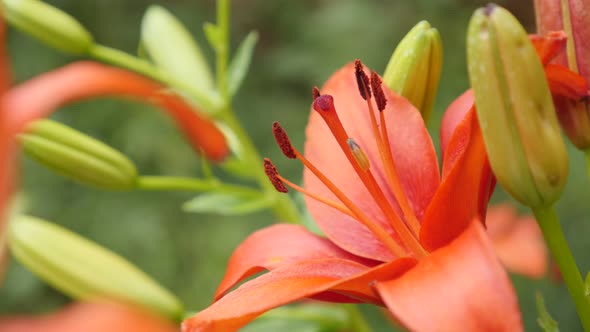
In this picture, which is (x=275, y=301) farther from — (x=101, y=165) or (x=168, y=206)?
(x=168, y=206)

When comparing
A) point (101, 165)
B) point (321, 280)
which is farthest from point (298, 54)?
point (321, 280)

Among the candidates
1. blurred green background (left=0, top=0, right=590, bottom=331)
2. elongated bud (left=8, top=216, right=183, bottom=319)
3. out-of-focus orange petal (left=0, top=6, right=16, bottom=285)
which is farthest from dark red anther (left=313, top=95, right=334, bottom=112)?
blurred green background (left=0, top=0, right=590, bottom=331)

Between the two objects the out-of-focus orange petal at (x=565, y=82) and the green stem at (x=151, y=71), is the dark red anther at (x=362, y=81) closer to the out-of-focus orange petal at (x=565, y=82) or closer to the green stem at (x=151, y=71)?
the out-of-focus orange petal at (x=565, y=82)

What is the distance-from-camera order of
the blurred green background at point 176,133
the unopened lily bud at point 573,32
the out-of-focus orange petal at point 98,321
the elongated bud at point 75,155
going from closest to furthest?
the out-of-focus orange petal at point 98,321 < the unopened lily bud at point 573,32 < the elongated bud at point 75,155 < the blurred green background at point 176,133

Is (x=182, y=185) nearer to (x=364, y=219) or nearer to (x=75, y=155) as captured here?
(x=75, y=155)

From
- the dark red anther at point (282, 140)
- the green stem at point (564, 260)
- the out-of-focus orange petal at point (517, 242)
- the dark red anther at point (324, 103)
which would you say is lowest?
the out-of-focus orange petal at point (517, 242)

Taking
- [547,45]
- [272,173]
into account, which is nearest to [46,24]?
[272,173]

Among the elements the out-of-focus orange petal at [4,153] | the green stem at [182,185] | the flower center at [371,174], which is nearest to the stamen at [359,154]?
the flower center at [371,174]
